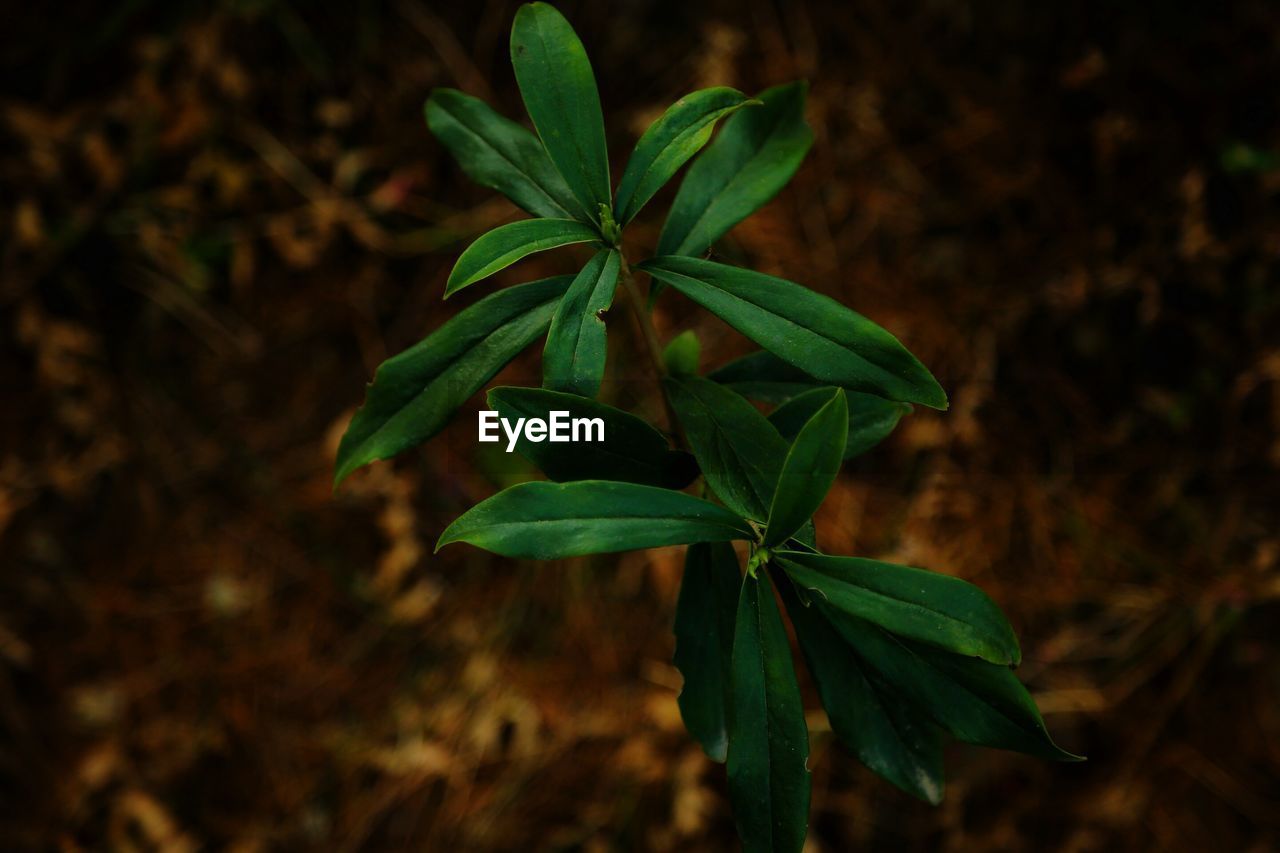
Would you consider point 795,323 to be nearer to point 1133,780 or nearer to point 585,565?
point 585,565

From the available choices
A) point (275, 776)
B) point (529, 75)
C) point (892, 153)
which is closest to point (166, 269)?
point (275, 776)

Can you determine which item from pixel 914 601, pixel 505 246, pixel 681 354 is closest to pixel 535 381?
pixel 681 354

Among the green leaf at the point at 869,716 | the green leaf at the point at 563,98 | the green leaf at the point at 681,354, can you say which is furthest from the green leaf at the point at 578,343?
the green leaf at the point at 869,716

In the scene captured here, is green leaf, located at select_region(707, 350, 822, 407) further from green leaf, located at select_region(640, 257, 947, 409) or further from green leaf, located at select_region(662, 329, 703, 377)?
green leaf, located at select_region(640, 257, 947, 409)

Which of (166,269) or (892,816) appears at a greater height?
(166,269)

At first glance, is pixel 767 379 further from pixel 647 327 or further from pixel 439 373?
pixel 439 373

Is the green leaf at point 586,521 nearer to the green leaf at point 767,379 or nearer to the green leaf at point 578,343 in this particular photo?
the green leaf at point 578,343
